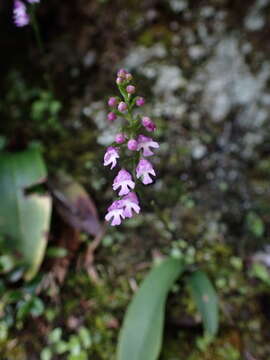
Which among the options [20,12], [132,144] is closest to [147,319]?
[132,144]

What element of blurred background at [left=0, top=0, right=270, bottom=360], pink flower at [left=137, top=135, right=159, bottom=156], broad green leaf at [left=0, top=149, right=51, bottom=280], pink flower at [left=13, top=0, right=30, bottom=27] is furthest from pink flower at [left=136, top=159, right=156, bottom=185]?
pink flower at [left=13, top=0, right=30, bottom=27]

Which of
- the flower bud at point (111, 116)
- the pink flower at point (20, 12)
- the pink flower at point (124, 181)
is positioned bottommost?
the pink flower at point (124, 181)

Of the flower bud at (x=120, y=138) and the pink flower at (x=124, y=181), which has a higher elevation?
the flower bud at (x=120, y=138)

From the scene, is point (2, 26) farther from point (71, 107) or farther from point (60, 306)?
point (60, 306)

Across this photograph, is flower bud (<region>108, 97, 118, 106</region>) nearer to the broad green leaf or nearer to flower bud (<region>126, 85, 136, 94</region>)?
flower bud (<region>126, 85, 136, 94</region>)

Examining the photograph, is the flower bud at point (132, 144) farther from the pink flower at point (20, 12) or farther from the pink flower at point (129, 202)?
the pink flower at point (20, 12)

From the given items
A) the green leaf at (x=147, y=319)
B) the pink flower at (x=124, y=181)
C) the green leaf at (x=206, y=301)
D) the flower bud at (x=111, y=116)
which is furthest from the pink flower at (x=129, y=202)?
the green leaf at (x=206, y=301)

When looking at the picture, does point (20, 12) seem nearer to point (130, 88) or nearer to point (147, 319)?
point (130, 88)
